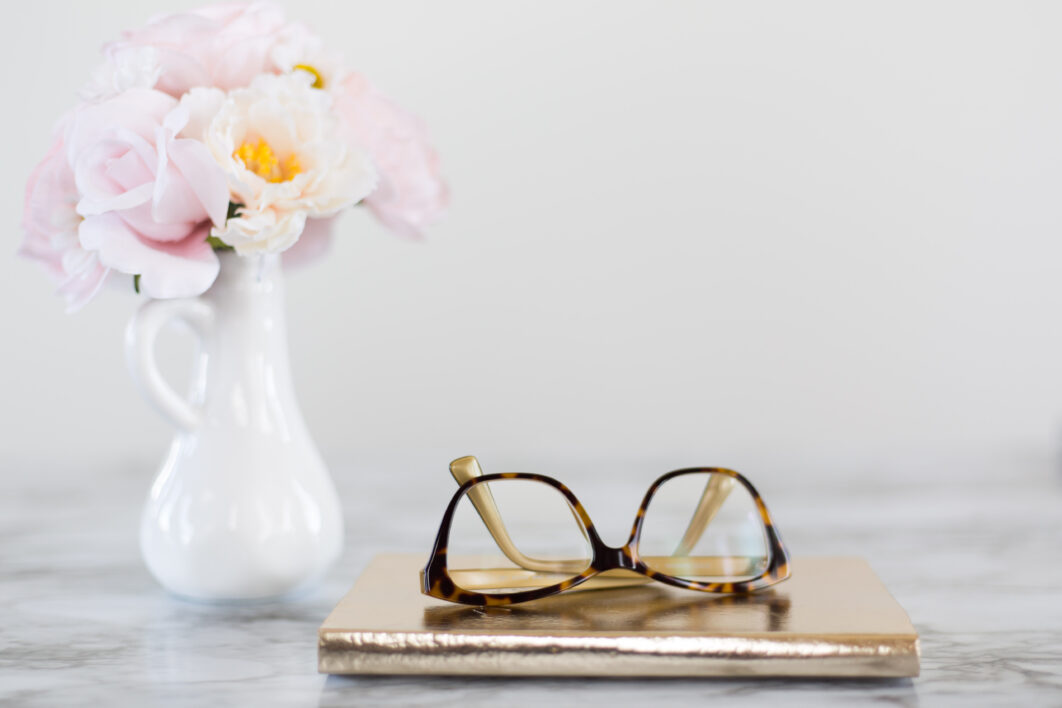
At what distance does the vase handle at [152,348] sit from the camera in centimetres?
71

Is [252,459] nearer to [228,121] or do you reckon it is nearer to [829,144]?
[228,121]

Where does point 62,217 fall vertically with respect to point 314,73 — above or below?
below

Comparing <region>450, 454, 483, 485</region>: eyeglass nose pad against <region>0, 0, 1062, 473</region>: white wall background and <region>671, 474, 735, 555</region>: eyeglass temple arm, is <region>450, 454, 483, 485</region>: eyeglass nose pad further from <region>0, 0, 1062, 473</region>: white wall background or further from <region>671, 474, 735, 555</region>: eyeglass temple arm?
<region>0, 0, 1062, 473</region>: white wall background

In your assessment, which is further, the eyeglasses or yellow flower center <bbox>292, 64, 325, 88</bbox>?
yellow flower center <bbox>292, 64, 325, 88</bbox>

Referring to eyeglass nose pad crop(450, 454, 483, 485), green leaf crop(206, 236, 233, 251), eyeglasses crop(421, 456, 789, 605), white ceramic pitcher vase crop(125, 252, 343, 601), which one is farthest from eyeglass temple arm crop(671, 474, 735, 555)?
green leaf crop(206, 236, 233, 251)

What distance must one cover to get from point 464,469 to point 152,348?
256 mm

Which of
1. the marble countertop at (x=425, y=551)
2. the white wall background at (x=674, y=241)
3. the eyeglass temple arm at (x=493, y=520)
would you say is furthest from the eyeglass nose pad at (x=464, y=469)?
the white wall background at (x=674, y=241)

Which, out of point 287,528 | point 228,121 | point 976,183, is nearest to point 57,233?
point 228,121

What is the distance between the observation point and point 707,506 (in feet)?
2.26

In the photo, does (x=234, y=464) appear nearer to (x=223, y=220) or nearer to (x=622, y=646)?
(x=223, y=220)

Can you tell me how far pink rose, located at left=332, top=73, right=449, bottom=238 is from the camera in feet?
2.55

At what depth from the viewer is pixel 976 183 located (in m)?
1.75

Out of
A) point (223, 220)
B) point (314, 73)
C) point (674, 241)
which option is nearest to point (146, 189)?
point (223, 220)

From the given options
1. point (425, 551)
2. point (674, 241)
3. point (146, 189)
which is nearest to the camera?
point (146, 189)
